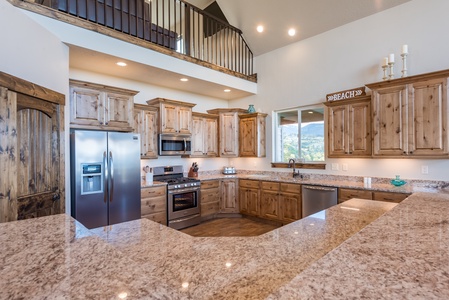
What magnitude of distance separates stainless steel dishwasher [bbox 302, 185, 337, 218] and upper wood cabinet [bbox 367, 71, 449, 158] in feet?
3.02

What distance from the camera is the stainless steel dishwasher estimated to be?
379 centimetres

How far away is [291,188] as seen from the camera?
4.31m

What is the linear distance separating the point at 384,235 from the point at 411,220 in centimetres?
42

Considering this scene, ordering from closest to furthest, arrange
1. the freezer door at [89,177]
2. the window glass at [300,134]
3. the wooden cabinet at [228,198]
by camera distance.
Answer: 1. the freezer door at [89,177]
2. the window glass at [300,134]
3. the wooden cabinet at [228,198]

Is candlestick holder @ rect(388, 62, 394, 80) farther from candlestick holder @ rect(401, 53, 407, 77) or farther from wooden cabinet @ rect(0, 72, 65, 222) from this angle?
wooden cabinet @ rect(0, 72, 65, 222)

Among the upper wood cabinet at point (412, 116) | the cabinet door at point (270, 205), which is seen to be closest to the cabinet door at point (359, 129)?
the upper wood cabinet at point (412, 116)

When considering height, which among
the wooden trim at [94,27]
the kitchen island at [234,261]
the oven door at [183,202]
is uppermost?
the wooden trim at [94,27]

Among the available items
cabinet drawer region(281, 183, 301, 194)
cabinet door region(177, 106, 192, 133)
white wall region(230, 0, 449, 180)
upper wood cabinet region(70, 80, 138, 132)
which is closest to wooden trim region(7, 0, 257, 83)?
upper wood cabinet region(70, 80, 138, 132)

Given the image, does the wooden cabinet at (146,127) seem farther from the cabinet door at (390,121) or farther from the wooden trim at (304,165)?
the cabinet door at (390,121)

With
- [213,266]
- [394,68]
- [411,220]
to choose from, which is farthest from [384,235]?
[394,68]

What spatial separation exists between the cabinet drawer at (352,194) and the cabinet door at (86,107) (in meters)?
3.91

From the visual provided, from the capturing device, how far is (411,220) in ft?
4.28

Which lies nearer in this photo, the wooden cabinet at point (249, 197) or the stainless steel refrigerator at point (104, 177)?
the stainless steel refrigerator at point (104, 177)

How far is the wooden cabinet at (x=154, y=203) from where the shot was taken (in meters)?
3.93
